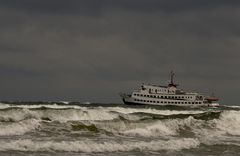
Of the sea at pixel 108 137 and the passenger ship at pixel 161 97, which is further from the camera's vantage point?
the passenger ship at pixel 161 97

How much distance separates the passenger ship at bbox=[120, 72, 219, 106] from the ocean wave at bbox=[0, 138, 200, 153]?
72.6 metres

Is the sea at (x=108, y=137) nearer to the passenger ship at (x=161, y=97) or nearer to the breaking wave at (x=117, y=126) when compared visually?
the breaking wave at (x=117, y=126)

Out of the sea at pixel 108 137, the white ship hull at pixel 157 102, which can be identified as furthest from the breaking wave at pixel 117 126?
the white ship hull at pixel 157 102

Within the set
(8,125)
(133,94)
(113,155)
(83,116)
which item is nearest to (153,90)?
(133,94)

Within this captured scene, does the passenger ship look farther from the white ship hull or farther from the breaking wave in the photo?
the breaking wave

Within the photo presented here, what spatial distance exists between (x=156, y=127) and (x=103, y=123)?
12.5 ft

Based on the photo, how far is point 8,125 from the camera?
26.7 metres

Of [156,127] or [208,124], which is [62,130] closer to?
[156,127]

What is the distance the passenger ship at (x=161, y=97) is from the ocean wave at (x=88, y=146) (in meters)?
72.6

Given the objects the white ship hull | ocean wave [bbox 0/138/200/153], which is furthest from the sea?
the white ship hull

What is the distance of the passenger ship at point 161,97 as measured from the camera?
96938mm

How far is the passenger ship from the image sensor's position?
318 ft

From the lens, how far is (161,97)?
320ft

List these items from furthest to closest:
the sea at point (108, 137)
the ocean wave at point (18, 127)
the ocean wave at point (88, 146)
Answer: the ocean wave at point (18, 127) < the sea at point (108, 137) < the ocean wave at point (88, 146)
